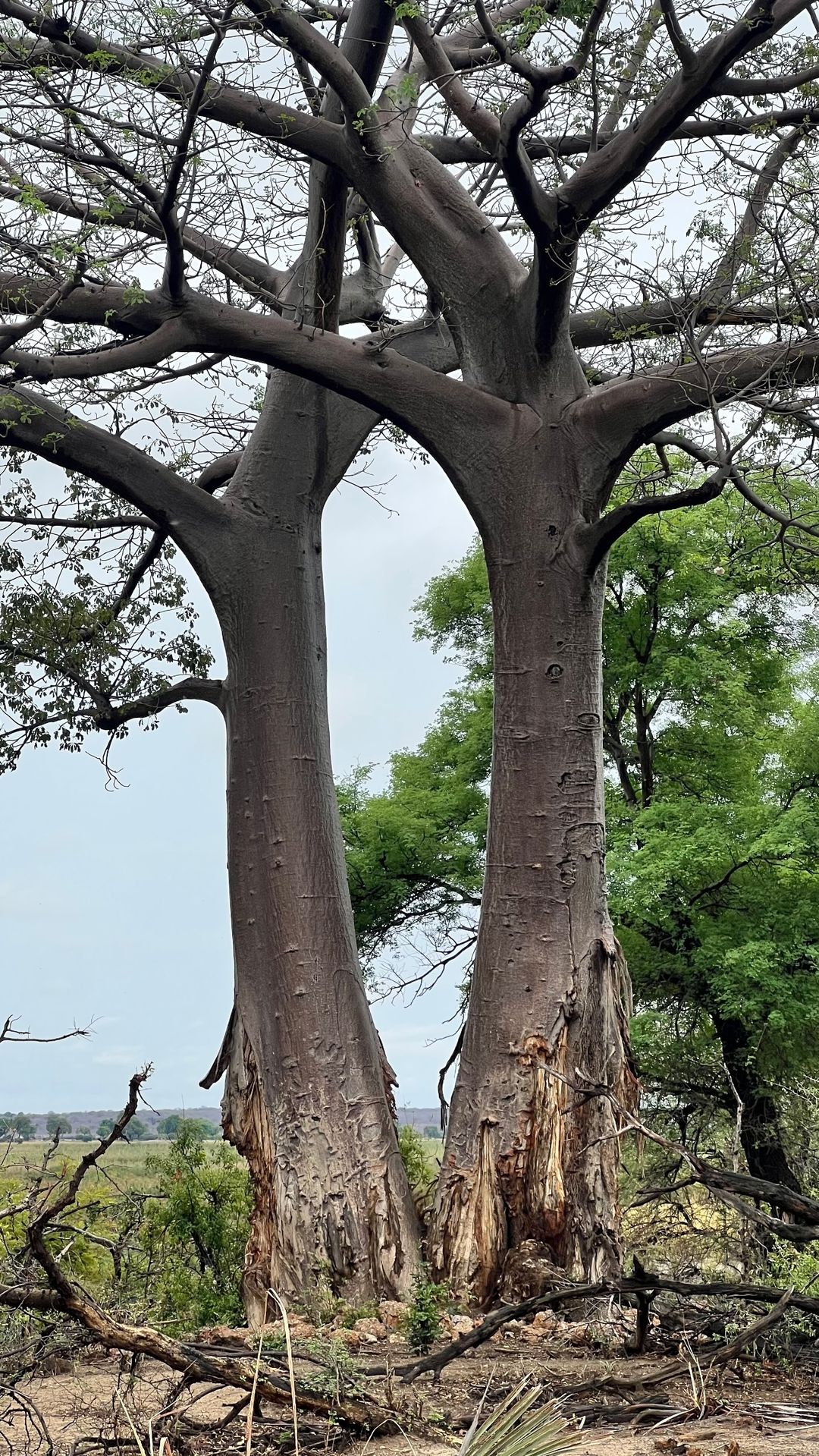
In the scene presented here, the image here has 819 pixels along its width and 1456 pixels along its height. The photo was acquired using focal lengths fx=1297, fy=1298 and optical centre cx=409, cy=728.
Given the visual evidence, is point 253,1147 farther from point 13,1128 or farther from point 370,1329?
point 13,1128

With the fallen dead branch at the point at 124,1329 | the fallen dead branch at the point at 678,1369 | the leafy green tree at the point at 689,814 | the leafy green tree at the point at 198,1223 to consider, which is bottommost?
the leafy green tree at the point at 198,1223

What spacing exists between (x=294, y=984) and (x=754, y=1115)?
8.41m

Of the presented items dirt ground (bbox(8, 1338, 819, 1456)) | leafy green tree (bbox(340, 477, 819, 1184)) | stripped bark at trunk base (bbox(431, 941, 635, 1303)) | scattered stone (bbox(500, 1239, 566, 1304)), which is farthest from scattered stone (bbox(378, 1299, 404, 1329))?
leafy green tree (bbox(340, 477, 819, 1184))

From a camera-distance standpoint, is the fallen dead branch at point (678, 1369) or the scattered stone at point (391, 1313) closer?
the fallen dead branch at point (678, 1369)

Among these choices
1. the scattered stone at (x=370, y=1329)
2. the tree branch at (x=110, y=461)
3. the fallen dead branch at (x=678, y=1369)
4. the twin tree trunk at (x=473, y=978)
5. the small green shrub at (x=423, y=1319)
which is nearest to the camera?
the fallen dead branch at (x=678, y=1369)

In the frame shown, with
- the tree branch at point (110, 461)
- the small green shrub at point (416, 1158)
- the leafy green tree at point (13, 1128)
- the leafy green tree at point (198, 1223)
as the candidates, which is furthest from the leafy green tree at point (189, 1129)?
the leafy green tree at point (13, 1128)

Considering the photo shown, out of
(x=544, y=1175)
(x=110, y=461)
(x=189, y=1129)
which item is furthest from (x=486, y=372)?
(x=189, y=1129)

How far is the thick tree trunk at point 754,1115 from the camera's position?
13234 millimetres

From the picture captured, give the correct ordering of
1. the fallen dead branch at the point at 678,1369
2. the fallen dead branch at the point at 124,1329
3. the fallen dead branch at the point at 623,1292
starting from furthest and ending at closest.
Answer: the fallen dead branch at the point at 623,1292 < the fallen dead branch at the point at 678,1369 < the fallen dead branch at the point at 124,1329

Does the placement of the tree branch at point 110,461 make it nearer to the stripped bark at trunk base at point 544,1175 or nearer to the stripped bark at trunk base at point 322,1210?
the stripped bark at trunk base at point 322,1210

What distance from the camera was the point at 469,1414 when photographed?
4.35 metres

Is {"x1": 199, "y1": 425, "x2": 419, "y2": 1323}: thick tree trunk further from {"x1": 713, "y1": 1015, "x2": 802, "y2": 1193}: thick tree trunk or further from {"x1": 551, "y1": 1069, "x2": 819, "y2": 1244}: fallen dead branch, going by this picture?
{"x1": 713, "y1": 1015, "x2": 802, "y2": 1193}: thick tree trunk

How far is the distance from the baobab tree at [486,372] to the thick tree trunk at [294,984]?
1.1 inches

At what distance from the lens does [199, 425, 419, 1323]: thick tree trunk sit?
6.88m
